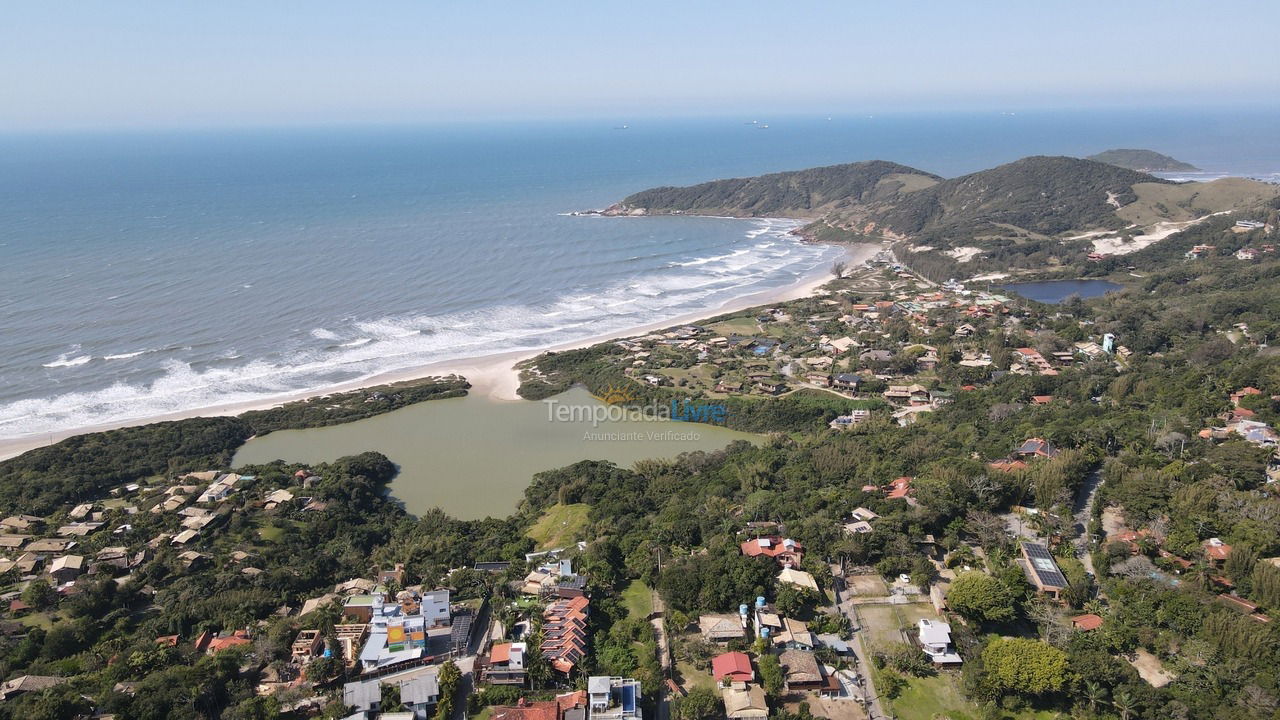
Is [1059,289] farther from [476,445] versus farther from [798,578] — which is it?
[798,578]

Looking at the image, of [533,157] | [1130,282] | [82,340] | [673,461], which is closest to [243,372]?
[82,340]

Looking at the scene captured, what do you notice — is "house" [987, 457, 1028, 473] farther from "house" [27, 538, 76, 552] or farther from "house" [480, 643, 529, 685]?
"house" [27, 538, 76, 552]

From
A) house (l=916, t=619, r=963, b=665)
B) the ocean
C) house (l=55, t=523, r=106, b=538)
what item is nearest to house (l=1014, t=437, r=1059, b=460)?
house (l=916, t=619, r=963, b=665)

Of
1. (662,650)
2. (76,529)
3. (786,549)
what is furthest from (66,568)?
(786,549)

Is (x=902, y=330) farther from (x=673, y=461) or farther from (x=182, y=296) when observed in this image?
(x=182, y=296)

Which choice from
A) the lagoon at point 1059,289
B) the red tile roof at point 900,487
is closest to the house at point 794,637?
the red tile roof at point 900,487

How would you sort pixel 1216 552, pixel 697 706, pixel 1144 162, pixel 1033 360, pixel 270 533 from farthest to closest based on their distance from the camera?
pixel 1144 162 < pixel 1033 360 < pixel 270 533 < pixel 1216 552 < pixel 697 706

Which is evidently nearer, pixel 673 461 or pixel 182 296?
pixel 673 461
